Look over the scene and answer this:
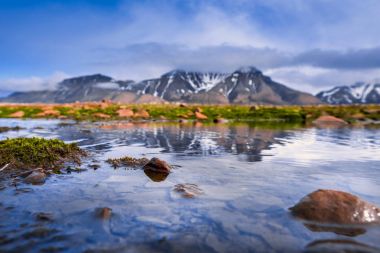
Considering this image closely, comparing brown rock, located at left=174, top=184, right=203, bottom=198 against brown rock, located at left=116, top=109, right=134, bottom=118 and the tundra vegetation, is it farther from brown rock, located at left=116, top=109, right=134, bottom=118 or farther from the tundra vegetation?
brown rock, located at left=116, top=109, right=134, bottom=118

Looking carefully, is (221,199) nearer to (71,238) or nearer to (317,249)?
(317,249)

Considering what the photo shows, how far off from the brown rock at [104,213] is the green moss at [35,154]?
792 centimetres

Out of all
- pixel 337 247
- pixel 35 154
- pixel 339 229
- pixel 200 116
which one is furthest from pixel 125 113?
pixel 337 247

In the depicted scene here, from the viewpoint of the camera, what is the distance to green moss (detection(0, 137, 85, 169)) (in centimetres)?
Answer: 1702

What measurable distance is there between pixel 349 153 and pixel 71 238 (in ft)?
76.3

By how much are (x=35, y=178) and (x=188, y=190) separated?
667 cm

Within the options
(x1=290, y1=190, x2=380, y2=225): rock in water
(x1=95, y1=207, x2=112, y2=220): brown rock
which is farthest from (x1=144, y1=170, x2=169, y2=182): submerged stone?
(x1=290, y1=190, x2=380, y2=225): rock in water

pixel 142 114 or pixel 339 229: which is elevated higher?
pixel 339 229

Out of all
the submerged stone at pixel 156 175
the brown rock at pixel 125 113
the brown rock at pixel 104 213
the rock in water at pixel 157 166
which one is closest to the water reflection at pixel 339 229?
the brown rock at pixel 104 213

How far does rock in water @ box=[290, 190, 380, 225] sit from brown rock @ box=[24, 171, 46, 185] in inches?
405

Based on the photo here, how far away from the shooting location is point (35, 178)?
14.4m

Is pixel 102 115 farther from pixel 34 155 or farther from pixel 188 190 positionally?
pixel 188 190

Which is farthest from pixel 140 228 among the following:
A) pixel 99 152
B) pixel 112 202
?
pixel 99 152

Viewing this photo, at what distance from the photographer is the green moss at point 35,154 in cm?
1702
